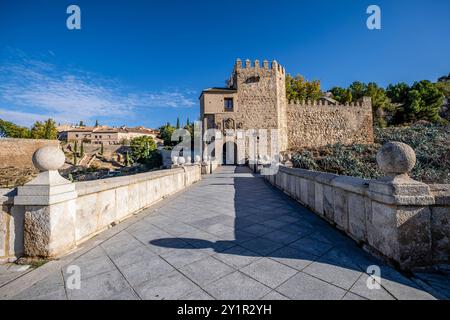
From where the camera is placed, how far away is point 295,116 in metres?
28.9

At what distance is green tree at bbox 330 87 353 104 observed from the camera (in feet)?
143

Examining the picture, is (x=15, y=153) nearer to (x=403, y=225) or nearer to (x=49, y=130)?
(x=49, y=130)

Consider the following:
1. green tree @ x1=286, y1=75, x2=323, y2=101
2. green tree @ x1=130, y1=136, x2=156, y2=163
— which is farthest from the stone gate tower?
green tree @ x1=130, y1=136, x2=156, y2=163

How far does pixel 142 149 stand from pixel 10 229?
46.5 metres

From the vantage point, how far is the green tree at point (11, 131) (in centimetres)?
4970

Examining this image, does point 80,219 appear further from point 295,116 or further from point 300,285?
point 295,116

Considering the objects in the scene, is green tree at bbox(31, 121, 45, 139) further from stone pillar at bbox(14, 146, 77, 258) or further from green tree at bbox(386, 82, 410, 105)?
green tree at bbox(386, 82, 410, 105)

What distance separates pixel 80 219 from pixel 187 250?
5.33ft

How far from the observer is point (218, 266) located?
7.38 ft

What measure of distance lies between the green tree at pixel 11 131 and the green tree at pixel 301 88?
61.7m

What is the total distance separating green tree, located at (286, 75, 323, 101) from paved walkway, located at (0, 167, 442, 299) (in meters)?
37.2

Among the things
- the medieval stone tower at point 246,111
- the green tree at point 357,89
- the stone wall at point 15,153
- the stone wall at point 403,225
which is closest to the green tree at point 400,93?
the green tree at point 357,89

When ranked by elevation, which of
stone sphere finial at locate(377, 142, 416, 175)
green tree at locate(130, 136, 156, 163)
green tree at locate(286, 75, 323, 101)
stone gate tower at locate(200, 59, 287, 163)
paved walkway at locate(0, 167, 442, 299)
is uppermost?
green tree at locate(286, 75, 323, 101)
